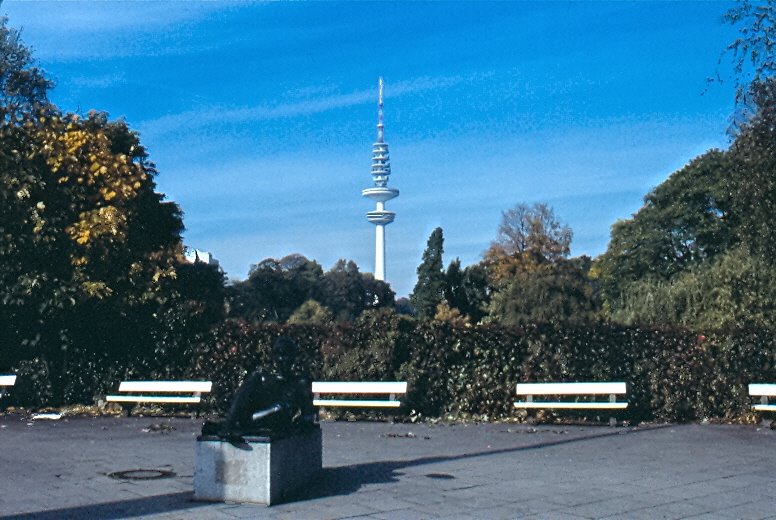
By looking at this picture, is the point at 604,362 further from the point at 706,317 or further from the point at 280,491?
the point at 706,317

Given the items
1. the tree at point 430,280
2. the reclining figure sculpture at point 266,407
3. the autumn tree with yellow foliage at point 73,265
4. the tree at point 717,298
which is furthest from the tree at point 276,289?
the reclining figure sculpture at point 266,407

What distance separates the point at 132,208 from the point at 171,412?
5004 millimetres

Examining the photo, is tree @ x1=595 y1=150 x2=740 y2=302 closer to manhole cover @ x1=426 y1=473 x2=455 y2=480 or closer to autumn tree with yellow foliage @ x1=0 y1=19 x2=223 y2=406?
autumn tree with yellow foliage @ x1=0 y1=19 x2=223 y2=406

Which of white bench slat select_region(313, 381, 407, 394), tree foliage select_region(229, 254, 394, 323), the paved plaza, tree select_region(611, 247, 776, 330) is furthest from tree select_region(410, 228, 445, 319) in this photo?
the paved plaza

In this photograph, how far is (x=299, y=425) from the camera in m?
9.52

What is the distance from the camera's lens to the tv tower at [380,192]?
7421 inches

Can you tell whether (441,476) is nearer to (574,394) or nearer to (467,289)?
A: (574,394)

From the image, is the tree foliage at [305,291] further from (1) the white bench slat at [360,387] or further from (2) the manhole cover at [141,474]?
(2) the manhole cover at [141,474]

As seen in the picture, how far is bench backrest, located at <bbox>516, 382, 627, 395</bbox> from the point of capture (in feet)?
52.7

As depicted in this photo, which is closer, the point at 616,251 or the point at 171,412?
the point at 171,412

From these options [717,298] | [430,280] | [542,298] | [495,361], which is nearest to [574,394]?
[495,361]

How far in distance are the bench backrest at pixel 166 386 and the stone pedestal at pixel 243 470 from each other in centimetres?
957

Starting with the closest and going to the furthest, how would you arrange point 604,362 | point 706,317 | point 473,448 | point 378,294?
1. point 473,448
2. point 604,362
3. point 706,317
4. point 378,294

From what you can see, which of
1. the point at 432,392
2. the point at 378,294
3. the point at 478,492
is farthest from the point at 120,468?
the point at 378,294
